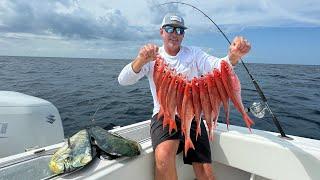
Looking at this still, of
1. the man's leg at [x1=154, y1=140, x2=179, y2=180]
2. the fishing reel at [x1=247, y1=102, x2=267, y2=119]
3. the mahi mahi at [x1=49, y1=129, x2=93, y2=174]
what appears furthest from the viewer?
the fishing reel at [x1=247, y1=102, x2=267, y2=119]

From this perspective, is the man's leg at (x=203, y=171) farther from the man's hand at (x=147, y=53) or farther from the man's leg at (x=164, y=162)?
the man's hand at (x=147, y=53)

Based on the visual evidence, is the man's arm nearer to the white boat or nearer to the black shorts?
the black shorts

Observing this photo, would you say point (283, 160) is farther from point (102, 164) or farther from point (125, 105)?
point (125, 105)

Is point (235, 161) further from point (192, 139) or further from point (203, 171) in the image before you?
point (192, 139)

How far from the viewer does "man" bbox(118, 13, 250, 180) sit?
3.09 meters

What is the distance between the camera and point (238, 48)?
2627 mm

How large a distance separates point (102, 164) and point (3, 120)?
2480 millimetres

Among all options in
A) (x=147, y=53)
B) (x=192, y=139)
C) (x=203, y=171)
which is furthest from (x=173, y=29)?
(x=203, y=171)

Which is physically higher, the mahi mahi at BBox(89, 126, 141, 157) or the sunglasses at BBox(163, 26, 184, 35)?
the sunglasses at BBox(163, 26, 184, 35)

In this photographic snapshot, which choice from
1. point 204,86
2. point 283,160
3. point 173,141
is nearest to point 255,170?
point 283,160

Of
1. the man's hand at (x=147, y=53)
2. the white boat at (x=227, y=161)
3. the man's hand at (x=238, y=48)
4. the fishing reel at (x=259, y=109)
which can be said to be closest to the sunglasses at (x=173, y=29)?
the man's hand at (x=147, y=53)

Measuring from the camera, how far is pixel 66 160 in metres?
2.62

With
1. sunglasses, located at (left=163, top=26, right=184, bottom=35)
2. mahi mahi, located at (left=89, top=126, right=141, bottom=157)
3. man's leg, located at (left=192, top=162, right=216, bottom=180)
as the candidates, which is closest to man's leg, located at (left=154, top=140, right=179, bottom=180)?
mahi mahi, located at (left=89, top=126, right=141, bottom=157)

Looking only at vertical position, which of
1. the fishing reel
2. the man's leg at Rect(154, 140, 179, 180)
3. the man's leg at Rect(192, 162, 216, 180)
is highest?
the fishing reel
